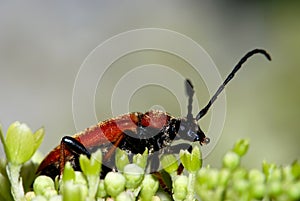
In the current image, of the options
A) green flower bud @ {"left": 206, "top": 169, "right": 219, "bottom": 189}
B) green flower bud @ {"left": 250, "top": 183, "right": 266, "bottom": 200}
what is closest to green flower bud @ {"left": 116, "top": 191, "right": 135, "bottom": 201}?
green flower bud @ {"left": 206, "top": 169, "right": 219, "bottom": 189}

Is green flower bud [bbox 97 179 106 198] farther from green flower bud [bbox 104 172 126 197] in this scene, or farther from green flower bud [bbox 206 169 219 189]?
green flower bud [bbox 206 169 219 189]

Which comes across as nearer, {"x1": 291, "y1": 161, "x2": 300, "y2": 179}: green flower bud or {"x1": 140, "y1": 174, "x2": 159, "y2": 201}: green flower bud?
{"x1": 291, "y1": 161, "x2": 300, "y2": 179}: green flower bud

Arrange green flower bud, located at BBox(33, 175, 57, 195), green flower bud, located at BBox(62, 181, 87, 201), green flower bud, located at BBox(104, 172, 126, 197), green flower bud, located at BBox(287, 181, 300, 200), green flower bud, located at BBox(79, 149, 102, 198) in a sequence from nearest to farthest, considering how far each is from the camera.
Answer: green flower bud, located at BBox(287, 181, 300, 200) < green flower bud, located at BBox(62, 181, 87, 201) < green flower bud, located at BBox(79, 149, 102, 198) < green flower bud, located at BBox(104, 172, 126, 197) < green flower bud, located at BBox(33, 175, 57, 195)

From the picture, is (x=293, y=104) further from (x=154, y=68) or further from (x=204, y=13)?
(x=204, y=13)

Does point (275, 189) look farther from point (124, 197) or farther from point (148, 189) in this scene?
point (148, 189)

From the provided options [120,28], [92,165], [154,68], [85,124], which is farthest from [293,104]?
[92,165]
